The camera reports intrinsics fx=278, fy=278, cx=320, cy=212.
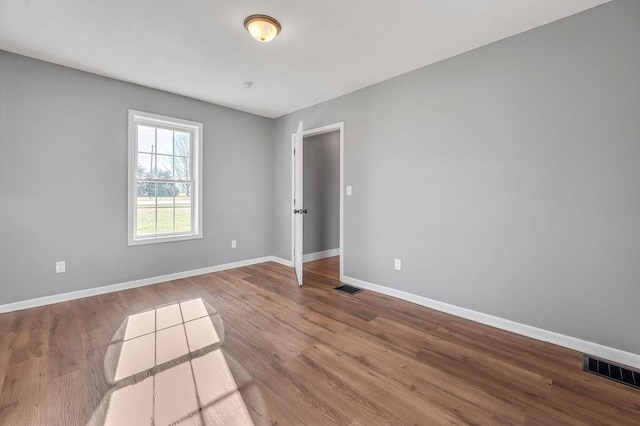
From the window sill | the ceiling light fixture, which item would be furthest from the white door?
the window sill

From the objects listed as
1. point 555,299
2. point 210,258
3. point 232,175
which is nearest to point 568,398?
point 555,299

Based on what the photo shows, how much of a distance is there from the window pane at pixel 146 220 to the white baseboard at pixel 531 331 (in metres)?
3.20

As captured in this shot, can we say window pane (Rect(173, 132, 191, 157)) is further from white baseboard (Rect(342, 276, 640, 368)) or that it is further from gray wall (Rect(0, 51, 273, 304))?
white baseboard (Rect(342, 276, 640, 368))

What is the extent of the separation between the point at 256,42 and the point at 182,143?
2.15 metres

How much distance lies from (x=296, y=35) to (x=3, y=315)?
387cm

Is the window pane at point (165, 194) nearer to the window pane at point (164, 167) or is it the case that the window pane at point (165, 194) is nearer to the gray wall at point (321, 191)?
the window pane at point (164, 167)

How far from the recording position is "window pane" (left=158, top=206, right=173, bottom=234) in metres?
3.87

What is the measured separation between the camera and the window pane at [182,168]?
13.2 ft

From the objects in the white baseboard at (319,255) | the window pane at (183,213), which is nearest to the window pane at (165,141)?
the window pane at (183,213)

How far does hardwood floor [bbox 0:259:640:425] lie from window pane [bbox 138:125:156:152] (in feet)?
Answer: 6.50

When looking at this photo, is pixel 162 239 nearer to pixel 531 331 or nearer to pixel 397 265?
pixel 397 265

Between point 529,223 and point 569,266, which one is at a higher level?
point 529,223

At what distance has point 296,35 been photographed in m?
2.46

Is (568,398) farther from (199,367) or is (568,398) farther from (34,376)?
(34,376)
